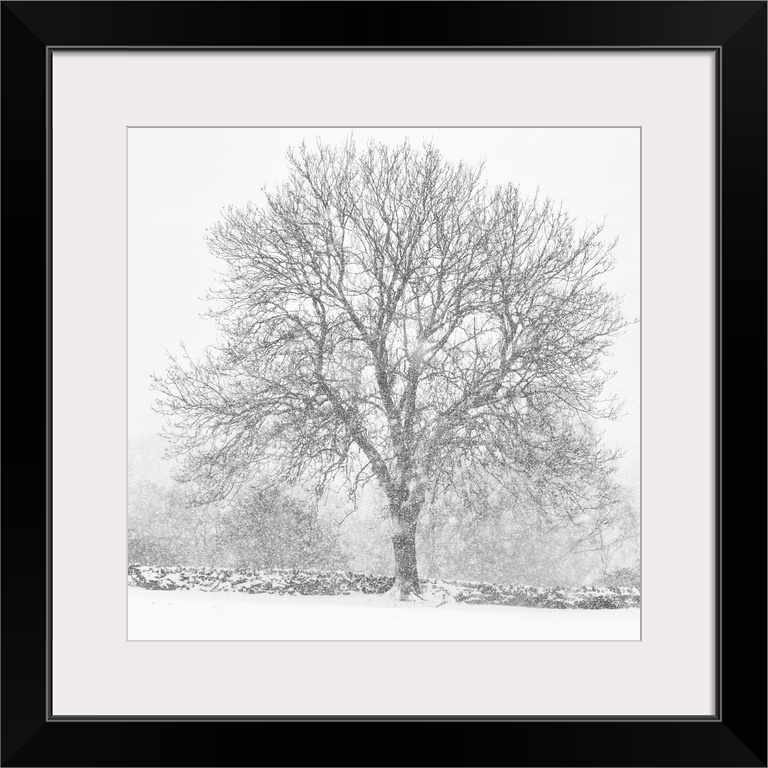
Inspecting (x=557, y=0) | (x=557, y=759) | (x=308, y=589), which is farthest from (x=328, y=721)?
(x=557, y=0)

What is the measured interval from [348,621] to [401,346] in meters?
1.81

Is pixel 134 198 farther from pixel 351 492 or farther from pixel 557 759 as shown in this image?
pixel 557 759

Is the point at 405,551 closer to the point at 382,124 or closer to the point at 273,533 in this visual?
the point at 273,533

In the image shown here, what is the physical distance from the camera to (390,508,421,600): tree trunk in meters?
3.66

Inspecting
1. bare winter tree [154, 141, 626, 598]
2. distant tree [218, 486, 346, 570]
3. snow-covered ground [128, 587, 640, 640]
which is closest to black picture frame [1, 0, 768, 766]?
snow-covered ground [128, 587, 640, 640]

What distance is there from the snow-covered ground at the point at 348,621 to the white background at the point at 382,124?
0.08m

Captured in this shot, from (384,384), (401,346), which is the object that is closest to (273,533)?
(384,384)

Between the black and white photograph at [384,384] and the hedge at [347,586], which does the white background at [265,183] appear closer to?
the black and white photograph at [384,384]

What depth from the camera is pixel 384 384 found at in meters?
4.11

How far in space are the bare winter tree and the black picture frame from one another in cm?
85

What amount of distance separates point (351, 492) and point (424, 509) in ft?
1.66

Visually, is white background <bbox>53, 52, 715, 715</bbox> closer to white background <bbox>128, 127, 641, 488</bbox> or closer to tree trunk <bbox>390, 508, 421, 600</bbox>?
white background <bbox>128, 127, 641, 488</bbox>

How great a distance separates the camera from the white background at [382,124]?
2980mm
